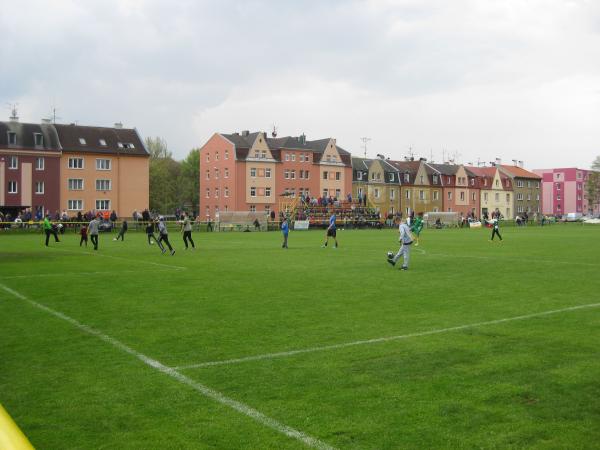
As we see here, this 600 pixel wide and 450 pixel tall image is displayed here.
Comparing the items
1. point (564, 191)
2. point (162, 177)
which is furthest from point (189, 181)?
point (564, 191)

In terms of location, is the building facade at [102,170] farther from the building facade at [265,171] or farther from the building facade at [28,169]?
the building facade at [265,171]

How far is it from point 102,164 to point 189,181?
40760 mm

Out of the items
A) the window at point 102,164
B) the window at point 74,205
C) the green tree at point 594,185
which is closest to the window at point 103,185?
the window at point 102,164

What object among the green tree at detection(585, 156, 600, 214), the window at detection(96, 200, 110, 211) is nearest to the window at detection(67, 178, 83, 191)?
the window at detection(96, 200, 110, 211)

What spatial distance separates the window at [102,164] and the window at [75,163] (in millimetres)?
1973

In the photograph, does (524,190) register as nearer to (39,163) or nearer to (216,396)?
(39,163)

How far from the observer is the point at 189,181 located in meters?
115

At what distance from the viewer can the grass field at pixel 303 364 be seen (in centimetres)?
562

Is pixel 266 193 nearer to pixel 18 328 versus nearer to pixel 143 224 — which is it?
pixel 143 224

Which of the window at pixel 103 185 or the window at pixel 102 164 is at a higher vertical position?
the window at pixel 102 164

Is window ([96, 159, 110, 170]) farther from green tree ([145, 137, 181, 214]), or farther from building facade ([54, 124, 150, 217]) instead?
green tree ([145, 137, 181, 214])

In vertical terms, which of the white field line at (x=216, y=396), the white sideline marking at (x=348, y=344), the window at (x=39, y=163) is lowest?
the white field line at (x=216, y=396)

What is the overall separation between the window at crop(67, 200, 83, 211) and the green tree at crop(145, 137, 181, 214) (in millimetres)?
27539

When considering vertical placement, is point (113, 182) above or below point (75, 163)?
below
